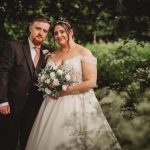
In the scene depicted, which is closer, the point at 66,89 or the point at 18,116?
the point at 66,89

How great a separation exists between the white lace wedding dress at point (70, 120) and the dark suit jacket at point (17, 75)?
0.31 m

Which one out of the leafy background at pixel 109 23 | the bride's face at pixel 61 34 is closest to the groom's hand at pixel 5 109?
the bride's face at pixel 61 34

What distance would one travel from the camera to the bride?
19.5 feet

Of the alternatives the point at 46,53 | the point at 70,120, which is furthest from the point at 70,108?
the point at 46,53

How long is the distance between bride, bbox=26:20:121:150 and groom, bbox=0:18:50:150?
9.7 inches

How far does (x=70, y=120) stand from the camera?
6.07m

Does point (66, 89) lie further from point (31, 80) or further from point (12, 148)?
point (12, 148)

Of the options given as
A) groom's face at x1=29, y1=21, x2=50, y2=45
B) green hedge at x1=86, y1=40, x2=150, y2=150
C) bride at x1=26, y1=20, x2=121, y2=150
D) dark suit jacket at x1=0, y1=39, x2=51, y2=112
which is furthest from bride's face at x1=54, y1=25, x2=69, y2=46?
green hedge at x1=86, y1=40, x2=150, y2=150

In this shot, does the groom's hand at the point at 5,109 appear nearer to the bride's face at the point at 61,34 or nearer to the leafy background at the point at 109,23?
the bride's face at the point at 61,34

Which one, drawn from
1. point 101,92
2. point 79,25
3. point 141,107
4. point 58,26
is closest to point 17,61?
point 58,26

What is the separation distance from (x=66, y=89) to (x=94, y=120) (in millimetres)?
576

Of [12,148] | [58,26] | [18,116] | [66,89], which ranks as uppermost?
[58,26]

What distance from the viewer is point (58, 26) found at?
611 cm

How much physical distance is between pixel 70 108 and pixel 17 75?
911mm
